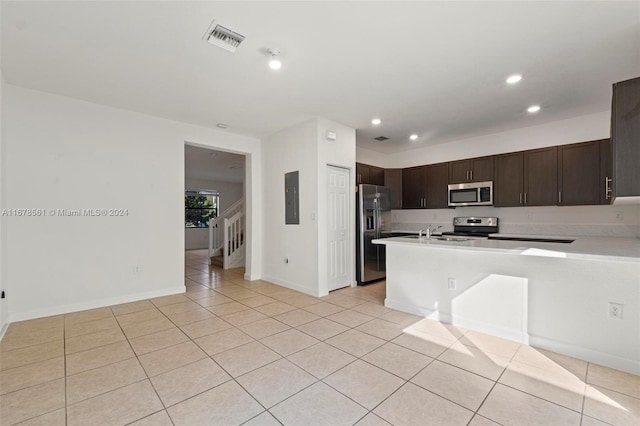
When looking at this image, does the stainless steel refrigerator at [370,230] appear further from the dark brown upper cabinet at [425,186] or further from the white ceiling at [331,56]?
the white ceiling at [331,56]

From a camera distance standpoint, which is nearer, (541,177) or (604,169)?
(604,169)

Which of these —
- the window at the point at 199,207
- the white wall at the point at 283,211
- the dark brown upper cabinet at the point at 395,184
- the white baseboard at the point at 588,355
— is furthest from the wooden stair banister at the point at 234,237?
the white baseboard at the point at 588,355

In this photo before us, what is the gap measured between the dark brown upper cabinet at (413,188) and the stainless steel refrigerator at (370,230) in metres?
0.94

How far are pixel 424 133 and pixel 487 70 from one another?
7.41 ft

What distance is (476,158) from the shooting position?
5.20m

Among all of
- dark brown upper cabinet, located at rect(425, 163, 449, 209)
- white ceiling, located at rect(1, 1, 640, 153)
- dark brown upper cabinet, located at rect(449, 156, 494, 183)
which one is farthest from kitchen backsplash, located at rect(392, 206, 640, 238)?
white ceiling, located at rect(1, 1, 640, 153)

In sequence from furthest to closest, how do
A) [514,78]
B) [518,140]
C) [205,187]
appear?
[205,187]
[518,140]
[514,78]

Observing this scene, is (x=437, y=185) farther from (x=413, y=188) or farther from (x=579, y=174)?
(x=579, y=174)

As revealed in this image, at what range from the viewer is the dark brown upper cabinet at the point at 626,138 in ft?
7.63

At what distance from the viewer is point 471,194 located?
5203 millimetres

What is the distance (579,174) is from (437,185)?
212cm

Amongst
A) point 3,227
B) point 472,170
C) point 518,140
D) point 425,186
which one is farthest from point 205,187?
point 518,140

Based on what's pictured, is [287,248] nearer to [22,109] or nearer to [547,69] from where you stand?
[22,109]

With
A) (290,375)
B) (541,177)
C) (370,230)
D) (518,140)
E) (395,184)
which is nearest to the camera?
(290,375)
